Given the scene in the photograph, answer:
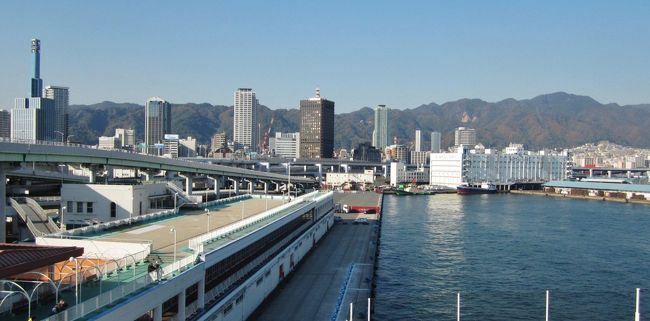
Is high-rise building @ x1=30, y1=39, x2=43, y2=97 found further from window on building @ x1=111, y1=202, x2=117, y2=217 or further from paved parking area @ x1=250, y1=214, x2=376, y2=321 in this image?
window on building @ x1=111, y1=202, x2=117, y2=217

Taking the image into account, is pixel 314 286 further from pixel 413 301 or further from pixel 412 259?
pixel 412 259

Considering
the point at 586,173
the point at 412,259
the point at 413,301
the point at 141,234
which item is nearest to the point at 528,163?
the point at 586,173

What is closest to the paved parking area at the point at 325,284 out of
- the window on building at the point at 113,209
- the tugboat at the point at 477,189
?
the window on building at the point at 113,209

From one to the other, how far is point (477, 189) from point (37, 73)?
12429 centimetres

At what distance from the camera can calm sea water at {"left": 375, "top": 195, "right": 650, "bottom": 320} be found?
2269 centimetres

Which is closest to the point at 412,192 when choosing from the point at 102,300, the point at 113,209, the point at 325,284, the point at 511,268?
the point at 511,268

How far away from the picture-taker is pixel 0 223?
21484 millimetres

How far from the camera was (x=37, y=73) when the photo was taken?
164875 millimetres

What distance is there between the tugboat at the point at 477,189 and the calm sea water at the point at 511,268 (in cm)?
4586

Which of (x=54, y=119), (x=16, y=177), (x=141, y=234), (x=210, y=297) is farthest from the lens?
(x=54, y=119)

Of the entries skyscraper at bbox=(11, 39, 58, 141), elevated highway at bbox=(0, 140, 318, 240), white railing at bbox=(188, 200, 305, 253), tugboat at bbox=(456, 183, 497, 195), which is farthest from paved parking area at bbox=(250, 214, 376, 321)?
skyscraper at bbox=(11, 39, 58, 141)

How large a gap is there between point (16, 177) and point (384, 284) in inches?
774

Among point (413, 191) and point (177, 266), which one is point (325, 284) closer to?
point (177, 266)

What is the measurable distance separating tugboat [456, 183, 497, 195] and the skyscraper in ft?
380
